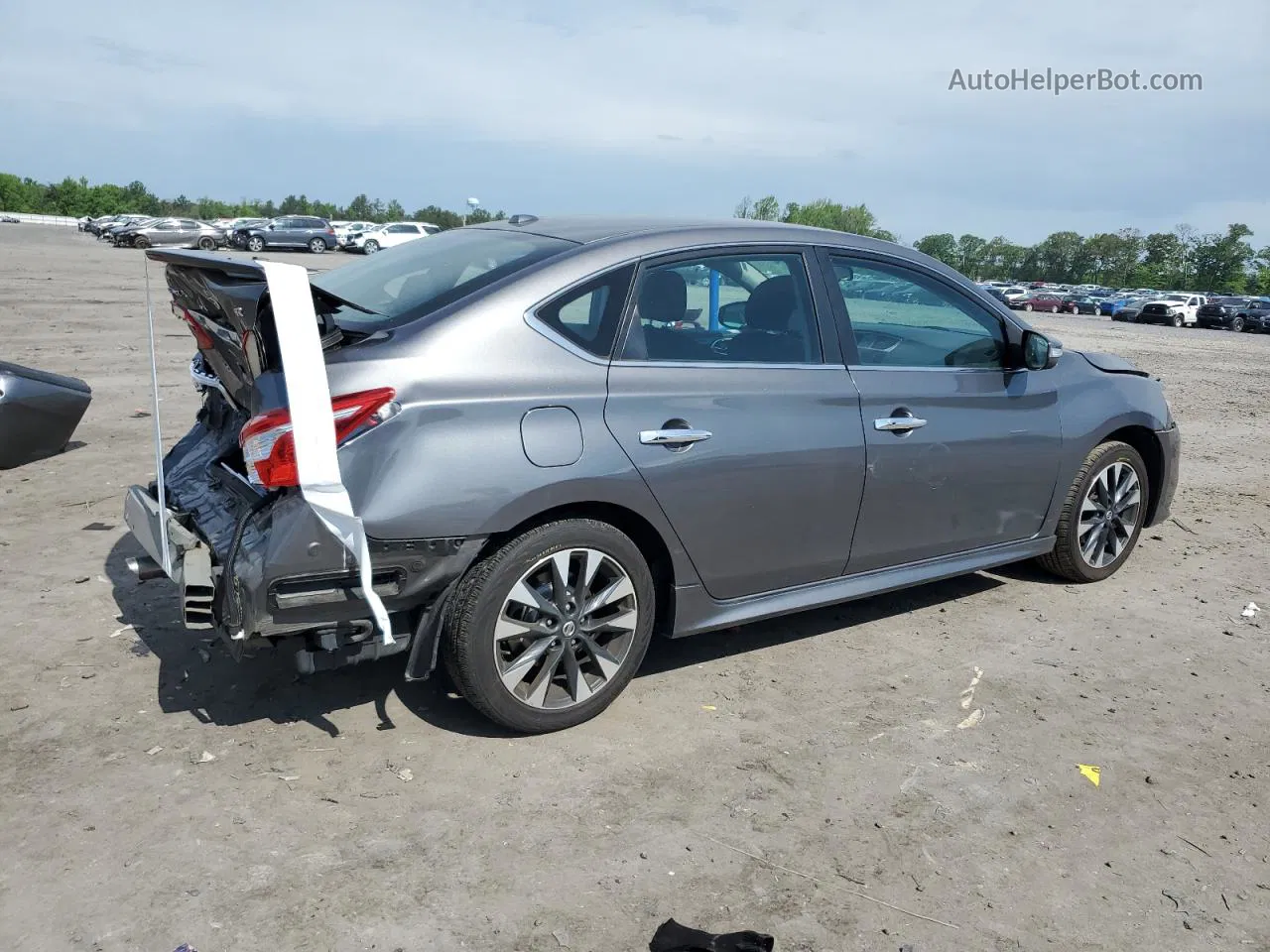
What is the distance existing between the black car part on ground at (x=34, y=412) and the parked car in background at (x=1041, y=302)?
180 ft

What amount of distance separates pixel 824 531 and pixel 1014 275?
15371 cm

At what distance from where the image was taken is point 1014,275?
5778 inches

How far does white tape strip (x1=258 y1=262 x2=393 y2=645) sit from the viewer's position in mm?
3193

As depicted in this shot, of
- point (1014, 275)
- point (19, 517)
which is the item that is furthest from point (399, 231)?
point (1014, 275)

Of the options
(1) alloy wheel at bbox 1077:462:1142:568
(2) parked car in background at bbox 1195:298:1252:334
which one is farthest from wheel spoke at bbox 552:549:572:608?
(2) parked car in background at bbox 1195:298:1252:334

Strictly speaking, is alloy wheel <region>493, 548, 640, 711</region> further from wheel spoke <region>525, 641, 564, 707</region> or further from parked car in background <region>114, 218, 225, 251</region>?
parked car in background <region>114, 218, 225, 251</region>

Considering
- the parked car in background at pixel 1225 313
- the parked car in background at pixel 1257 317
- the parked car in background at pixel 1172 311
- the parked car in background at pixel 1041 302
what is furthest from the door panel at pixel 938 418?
the parked car in background at pixel 1041 302

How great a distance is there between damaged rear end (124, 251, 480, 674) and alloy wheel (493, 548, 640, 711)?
0.27m

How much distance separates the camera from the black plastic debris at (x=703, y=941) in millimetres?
2740

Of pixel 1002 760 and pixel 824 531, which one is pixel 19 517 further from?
pixel 1002 760

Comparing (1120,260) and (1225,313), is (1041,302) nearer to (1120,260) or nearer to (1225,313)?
(1225,313)

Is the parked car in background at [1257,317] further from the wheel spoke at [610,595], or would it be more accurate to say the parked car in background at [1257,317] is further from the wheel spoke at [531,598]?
the wheel spoke at [531,598]

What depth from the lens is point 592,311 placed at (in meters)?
3.85

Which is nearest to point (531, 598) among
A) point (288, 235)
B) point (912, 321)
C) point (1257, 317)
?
point (912, 321)
